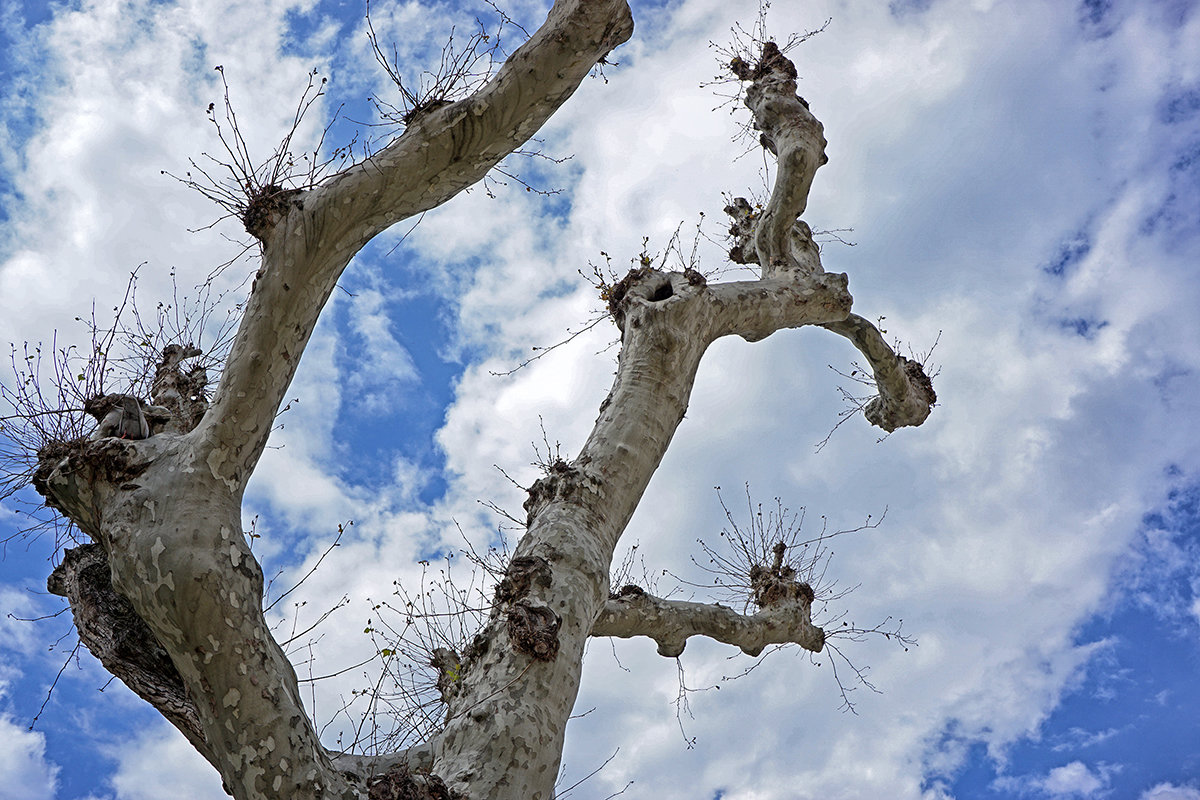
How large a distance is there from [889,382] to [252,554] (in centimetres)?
575

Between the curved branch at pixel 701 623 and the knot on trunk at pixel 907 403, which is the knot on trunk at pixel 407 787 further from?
the knot on trunk at pixel 907 403

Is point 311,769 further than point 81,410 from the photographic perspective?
No

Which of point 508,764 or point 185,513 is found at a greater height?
point 185,513

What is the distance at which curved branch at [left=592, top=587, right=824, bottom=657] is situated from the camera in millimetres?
5141

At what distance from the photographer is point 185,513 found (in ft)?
9.06

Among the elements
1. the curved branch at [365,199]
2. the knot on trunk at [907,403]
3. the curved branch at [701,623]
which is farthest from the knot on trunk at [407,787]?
the knot on trunk at [907,403]

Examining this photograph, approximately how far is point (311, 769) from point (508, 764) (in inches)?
24.4

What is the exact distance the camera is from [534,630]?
3.08 metres

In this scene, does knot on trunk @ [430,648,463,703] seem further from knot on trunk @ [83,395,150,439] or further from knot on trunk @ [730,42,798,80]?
knot on trunk @ [730,42,798,80]

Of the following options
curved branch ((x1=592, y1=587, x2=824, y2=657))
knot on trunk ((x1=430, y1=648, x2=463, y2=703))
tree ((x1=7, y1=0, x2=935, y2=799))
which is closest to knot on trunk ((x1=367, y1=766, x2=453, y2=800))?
tree ((x1=7, y1=0, x2=935, y2=799))

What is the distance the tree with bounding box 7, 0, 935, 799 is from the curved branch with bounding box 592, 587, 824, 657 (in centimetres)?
141

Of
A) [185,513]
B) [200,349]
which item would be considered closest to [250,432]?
[185,513]

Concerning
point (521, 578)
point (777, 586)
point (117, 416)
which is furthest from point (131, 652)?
point (777, 586)

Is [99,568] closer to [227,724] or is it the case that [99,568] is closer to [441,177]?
[227,724]
